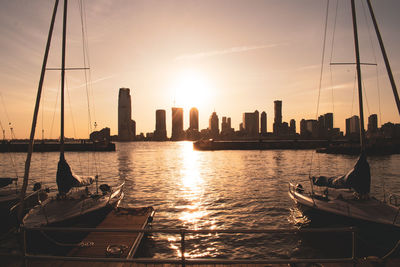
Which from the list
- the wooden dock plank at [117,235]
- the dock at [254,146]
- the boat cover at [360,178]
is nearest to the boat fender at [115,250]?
the wooden dock plank at [117,235]

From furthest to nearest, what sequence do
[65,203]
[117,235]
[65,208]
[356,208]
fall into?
[65,203]
[65,208]
[356,208]
[117,235]

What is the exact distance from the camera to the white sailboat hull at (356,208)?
1280 centimetres

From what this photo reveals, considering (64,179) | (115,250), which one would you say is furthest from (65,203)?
(115,250)

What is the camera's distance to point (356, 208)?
45.6 ft

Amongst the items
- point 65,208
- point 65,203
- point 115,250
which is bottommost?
point 115,250

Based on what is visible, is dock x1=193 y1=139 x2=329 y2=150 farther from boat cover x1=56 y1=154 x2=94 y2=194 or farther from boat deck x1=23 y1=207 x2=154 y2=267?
boat cover x1=56 y1=154 x2=94 y2=194

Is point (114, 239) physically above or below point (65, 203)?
below

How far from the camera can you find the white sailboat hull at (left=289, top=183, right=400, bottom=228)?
42.0ft

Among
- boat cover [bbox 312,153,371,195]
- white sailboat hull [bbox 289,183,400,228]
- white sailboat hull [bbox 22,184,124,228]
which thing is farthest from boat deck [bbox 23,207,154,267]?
boat cover [bbox 312,153,371,195]

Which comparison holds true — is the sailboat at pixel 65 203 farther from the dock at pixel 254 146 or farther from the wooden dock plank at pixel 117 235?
the dock at pixel 254 146

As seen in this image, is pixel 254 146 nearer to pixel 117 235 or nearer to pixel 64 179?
pixel 64 179

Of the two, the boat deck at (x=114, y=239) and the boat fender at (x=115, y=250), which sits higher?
the boat fender at (x=115, y=250)

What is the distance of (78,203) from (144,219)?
4.09m

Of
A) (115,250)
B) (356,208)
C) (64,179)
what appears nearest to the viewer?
(115,250)
